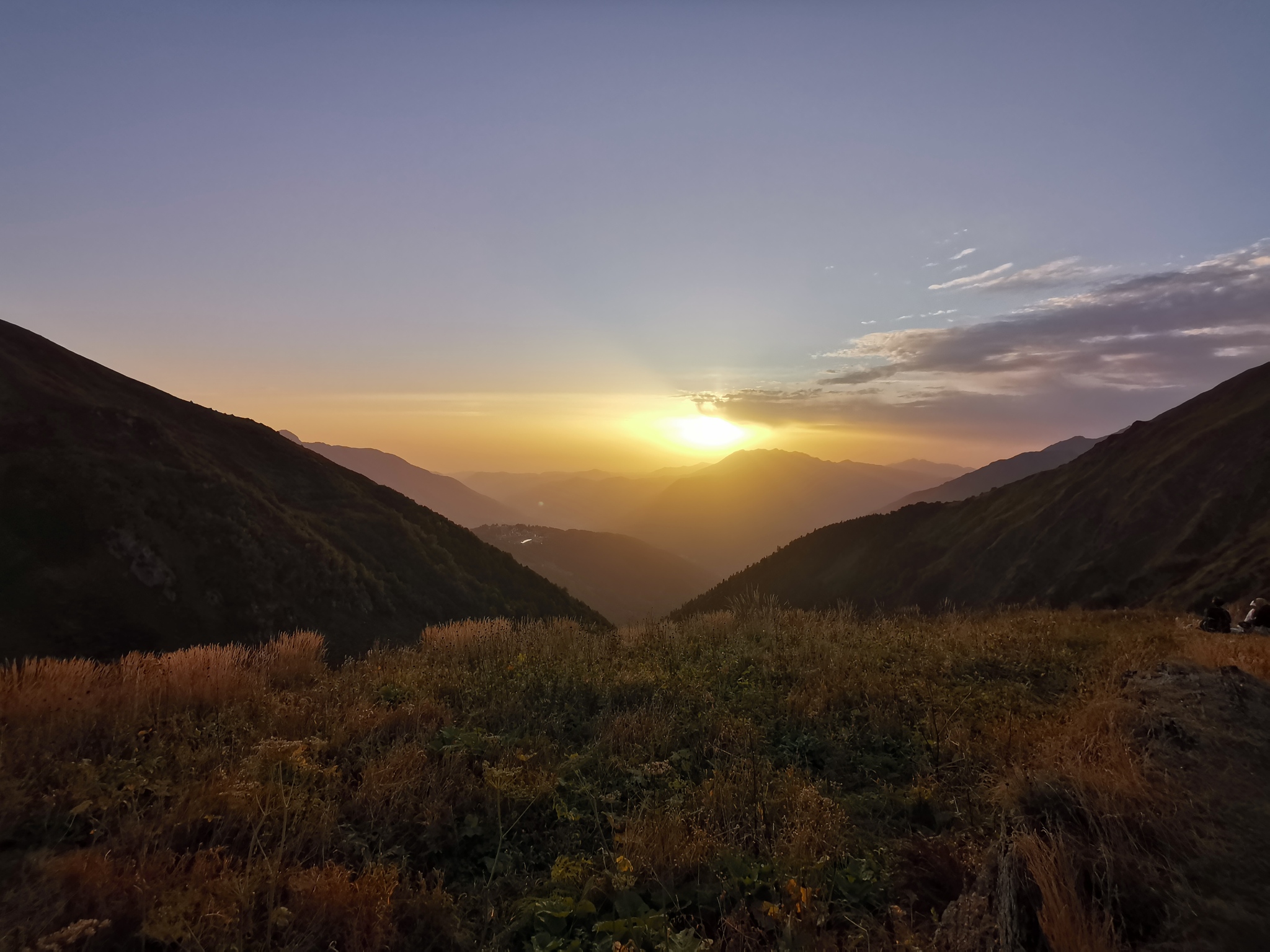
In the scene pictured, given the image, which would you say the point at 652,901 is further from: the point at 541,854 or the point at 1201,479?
the point at 1201,479

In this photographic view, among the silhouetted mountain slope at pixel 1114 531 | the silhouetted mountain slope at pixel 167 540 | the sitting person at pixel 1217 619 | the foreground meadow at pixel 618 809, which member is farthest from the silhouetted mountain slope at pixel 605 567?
the foreground meadow at pixel 618 809

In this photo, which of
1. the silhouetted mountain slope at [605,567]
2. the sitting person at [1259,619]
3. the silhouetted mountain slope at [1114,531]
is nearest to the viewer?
the sitting person at [1259,619]

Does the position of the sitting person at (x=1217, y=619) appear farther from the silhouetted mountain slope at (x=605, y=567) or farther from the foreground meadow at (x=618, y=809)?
the silhouetted mountain slope at (x=605, y=567)

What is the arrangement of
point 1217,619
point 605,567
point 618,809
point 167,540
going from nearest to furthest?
1. point 618,809
2. point 1217,619
3. point 167,540
4. point 605,567

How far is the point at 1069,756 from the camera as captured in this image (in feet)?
14.2

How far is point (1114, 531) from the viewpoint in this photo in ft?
167

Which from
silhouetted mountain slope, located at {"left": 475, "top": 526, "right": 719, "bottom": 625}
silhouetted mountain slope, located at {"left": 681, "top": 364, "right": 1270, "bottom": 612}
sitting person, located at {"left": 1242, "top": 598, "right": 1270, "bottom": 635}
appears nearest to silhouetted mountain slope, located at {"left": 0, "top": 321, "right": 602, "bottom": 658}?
silhouetted mountain slope, located at {"left": 681, "top": 364, "right": 1270, "bottom": 612}

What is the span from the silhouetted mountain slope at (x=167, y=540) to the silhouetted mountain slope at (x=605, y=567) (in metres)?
76.2

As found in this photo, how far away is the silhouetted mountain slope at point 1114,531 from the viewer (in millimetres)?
41500

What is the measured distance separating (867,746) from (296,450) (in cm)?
6732

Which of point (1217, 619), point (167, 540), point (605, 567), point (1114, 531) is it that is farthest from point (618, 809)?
point (605, 567)

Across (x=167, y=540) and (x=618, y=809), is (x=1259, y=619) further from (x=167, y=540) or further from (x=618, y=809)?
(x=167, y=540)

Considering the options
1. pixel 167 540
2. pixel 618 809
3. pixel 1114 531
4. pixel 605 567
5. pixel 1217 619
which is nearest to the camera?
pixel 618 809

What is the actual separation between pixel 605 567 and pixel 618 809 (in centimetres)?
15935
